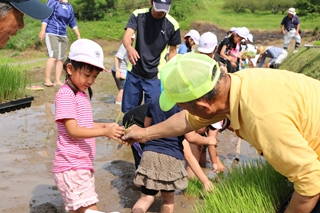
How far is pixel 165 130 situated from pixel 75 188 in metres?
0.83

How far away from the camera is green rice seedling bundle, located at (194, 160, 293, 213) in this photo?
9.71 ft

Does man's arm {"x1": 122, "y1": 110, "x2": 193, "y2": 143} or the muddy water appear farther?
the muddy water

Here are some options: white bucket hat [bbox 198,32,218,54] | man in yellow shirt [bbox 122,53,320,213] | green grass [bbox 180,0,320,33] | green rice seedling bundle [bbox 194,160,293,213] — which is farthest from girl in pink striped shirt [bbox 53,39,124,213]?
green grass [bbox 180,0,320,33]

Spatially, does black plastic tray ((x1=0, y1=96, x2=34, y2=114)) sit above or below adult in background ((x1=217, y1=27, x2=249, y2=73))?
above

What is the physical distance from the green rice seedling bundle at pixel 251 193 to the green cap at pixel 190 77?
3.15 feet

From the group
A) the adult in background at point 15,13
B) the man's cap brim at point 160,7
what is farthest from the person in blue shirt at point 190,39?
the adult in background at point 15,13

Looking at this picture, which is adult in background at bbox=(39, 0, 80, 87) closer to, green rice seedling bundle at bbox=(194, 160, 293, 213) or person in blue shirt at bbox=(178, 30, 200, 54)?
person in blue shirt at bbox=(178, 30, 200, 54)

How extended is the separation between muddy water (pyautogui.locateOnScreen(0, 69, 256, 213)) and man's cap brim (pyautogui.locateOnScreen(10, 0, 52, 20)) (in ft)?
6.87

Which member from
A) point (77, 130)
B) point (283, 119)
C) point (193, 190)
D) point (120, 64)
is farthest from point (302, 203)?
point (120, 64)

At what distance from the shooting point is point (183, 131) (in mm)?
2971

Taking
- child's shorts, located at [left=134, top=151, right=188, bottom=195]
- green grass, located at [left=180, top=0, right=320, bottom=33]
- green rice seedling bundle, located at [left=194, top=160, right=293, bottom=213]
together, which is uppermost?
green rice seedling bundle, located at [left=194, top=160, right=293, bottom=213]

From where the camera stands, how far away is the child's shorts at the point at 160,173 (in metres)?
3.64

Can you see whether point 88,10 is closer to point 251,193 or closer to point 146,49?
point 146,49

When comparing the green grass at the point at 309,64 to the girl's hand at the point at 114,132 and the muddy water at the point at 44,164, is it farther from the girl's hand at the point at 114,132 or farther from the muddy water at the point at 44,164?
the girl's hand at the point at 114,132
